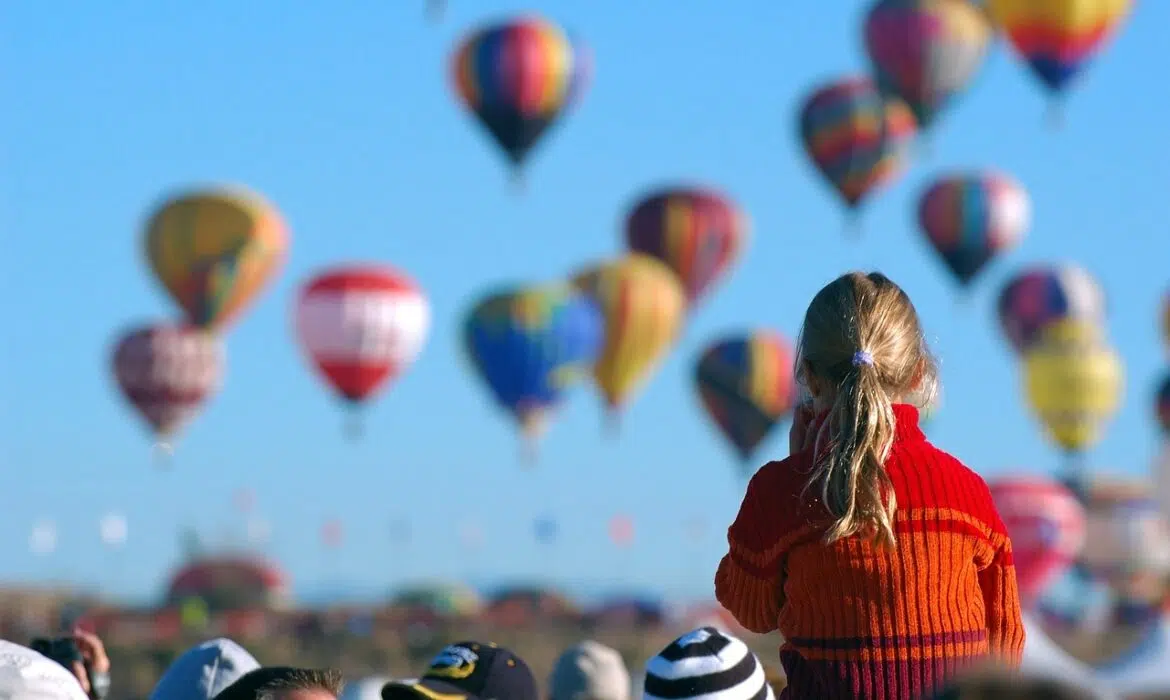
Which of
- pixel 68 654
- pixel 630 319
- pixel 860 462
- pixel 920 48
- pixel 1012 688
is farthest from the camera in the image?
pixel 630 319

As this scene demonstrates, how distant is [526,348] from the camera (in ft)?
116

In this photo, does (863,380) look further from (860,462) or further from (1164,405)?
(1164,405)

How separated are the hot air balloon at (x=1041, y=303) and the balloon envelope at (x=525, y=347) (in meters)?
15.9

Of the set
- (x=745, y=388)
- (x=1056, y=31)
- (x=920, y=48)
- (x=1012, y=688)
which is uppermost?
(x=1056, y=31)

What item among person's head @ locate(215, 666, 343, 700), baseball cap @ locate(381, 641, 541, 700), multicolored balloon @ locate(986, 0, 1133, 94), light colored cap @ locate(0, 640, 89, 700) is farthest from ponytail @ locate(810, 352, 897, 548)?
multicolored balloon @ locate(986, 0, 1133, 94)

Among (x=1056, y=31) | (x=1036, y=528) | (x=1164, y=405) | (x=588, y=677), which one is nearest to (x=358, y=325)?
(x=1056, y=31)

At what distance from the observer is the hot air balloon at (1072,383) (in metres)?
47.1

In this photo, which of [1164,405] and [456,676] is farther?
[1164,405]

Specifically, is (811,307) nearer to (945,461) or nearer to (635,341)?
(945,461)

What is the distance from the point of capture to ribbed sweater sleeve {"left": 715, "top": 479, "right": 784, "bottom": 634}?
11.3 feet

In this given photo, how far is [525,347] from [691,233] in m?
6.50

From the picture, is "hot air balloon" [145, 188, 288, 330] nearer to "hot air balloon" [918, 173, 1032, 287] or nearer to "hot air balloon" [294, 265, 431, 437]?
"hot air balloon" [294, 265, 431, 437]

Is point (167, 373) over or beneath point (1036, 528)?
over

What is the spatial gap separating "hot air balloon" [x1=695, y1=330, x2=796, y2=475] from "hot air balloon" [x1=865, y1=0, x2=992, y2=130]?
4980mm
